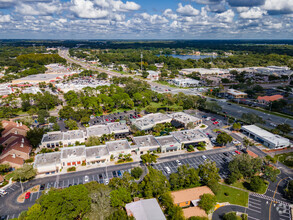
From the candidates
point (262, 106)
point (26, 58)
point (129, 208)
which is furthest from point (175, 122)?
point (26, 58)

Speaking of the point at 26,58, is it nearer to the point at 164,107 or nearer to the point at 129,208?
the point at 164,107

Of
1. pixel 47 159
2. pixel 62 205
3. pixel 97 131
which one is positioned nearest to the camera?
pixel 62 205

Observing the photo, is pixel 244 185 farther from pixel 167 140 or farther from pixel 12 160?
pixel 12 160

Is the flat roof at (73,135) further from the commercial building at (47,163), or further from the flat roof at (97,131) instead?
the commercial building at (47,163)

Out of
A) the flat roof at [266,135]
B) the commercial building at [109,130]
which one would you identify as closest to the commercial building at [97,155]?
the commercial building at [109,130]

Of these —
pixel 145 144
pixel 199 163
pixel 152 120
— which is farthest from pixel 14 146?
pixel 199 163

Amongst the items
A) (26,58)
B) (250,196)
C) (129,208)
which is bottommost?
(250,196)
